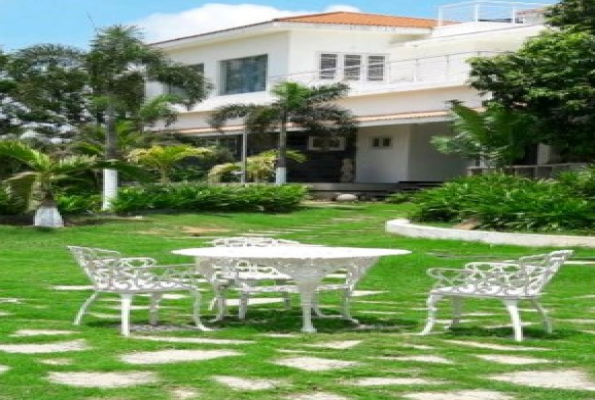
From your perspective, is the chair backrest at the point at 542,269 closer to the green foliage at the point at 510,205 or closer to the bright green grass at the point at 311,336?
the bright green grass at the point at 311,336

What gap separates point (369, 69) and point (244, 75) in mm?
5393

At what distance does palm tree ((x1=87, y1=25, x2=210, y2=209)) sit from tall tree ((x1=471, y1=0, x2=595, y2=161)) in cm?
898

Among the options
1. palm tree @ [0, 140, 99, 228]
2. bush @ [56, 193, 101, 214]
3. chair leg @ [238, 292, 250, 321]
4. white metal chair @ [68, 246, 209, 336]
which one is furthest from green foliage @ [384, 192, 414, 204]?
white metal chair @ [68, 246, 209, 336]

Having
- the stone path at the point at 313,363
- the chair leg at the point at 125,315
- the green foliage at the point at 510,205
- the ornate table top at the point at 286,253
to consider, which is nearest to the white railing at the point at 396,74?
the green foliage at the point at 510,205

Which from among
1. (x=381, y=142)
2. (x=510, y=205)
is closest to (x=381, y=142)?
(x=381, y=142)

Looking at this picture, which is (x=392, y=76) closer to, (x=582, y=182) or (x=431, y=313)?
(x=582, y=182)

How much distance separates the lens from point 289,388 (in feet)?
22.3

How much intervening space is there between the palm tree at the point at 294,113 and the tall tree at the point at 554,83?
26.2ft

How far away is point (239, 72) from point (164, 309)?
32.1m

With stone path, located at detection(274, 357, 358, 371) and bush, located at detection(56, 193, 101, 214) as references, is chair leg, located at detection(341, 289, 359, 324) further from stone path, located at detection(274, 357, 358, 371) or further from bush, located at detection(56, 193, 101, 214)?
bush, located at detection(56, 193, 101, 214)

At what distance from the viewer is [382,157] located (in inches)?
1558

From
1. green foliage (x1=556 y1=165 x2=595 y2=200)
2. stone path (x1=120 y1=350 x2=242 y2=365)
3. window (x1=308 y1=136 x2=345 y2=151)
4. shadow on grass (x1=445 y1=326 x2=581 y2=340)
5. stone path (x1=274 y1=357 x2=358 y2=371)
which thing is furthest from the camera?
window (x1=308 y1=136 x2=345 y2=151)

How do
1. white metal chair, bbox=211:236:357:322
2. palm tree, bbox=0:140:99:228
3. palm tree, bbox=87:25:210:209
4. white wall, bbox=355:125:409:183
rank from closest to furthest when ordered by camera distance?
white metal chair, bbox=211:236:357:322
palm tree, bbox=0:140:99:228
palm tree, bbox=87:25:210:209
white wall, bbox=355:125:409:183

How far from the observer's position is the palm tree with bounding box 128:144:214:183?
33.8 m
